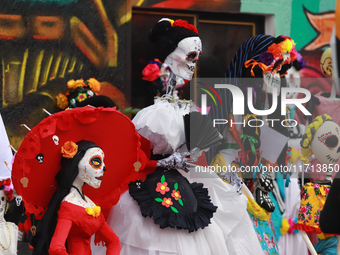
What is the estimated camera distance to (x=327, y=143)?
179 inches

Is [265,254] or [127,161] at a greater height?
[127,161]

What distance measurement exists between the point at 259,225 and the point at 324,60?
205 cm

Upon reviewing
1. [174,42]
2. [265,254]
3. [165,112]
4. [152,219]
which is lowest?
[265,254]

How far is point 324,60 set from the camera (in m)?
5.59

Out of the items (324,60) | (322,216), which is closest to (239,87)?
(324,60)

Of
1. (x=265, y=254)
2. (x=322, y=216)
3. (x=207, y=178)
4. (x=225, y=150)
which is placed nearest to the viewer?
(x=322, y=216)

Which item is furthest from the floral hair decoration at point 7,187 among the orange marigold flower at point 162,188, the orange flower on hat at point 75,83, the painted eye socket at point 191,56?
the orange flower on hat at point 75,83

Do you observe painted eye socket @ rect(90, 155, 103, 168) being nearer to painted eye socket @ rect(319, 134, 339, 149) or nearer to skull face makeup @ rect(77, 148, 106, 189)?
skull face makeup @ rect(77, 148, 106, 189)

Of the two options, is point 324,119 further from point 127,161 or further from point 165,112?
point 127,161

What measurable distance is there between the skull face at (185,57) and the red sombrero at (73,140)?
0.82 m

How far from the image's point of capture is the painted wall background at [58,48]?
5633mm

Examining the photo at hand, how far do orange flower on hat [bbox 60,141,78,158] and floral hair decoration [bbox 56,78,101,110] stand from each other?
2426mm

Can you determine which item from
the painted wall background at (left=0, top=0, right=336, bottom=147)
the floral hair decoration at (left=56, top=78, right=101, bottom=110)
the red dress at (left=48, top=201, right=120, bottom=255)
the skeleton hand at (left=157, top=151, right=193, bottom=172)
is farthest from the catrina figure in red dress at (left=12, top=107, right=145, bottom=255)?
the painted wall background at (left=0, top=0, right=336, bottom=147)

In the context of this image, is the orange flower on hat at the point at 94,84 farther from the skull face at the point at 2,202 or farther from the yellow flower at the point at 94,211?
the yellow flower at the point at 94,211
